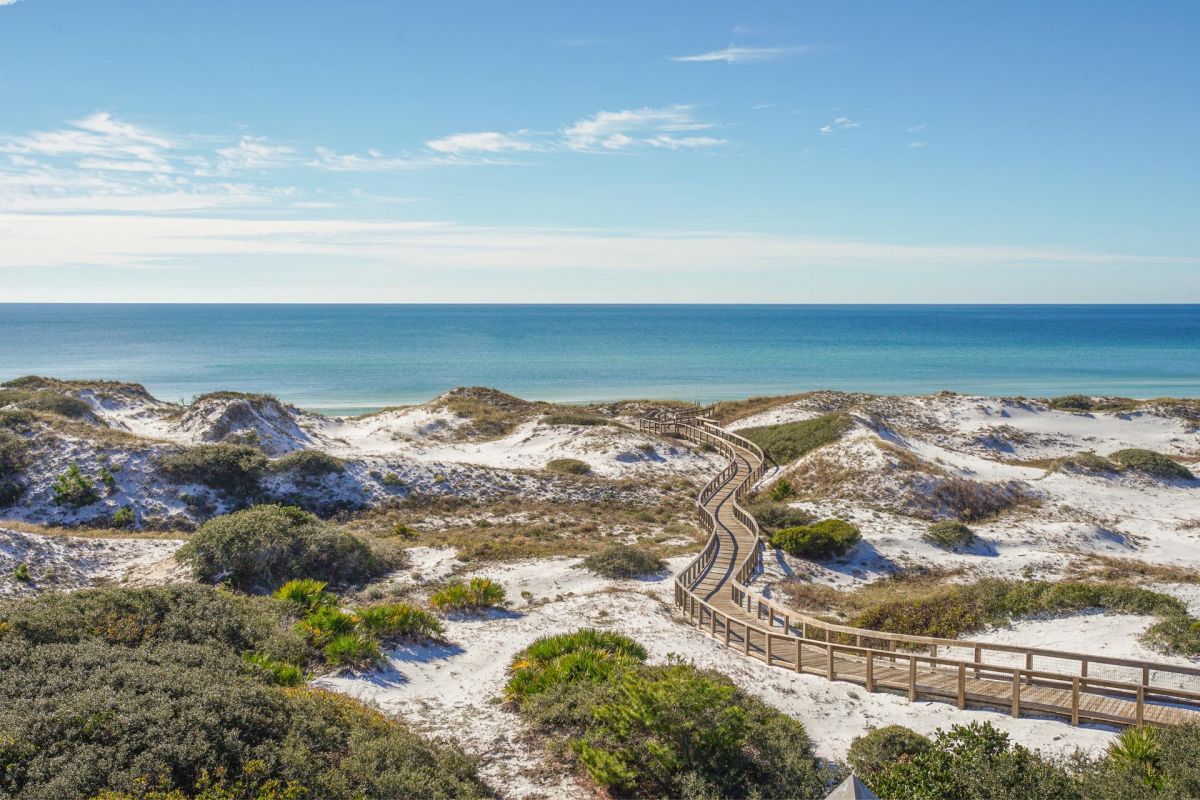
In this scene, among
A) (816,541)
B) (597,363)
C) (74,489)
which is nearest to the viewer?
(816,541)

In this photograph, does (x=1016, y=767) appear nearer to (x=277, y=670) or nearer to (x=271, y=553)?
(x=277, y=670)

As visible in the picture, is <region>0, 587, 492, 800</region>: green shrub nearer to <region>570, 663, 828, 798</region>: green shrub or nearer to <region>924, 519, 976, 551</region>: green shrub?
<region>570, 663, 828, 798</region>: green shrub

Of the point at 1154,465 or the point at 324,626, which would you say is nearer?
the point at 324,626

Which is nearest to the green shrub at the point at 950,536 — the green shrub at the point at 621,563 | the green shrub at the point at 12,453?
the green shrub at the point at 621,563

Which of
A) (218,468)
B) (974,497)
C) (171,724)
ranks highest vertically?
(171,724)

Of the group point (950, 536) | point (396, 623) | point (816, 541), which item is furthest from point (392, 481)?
point (950, 536)


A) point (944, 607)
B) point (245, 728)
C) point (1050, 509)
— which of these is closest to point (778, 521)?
point (944, 607)

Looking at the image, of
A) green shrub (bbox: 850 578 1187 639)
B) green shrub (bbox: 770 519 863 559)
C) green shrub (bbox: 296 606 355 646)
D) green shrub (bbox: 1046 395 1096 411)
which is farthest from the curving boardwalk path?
green shrub (bbox: 1046 395 1096 411)
